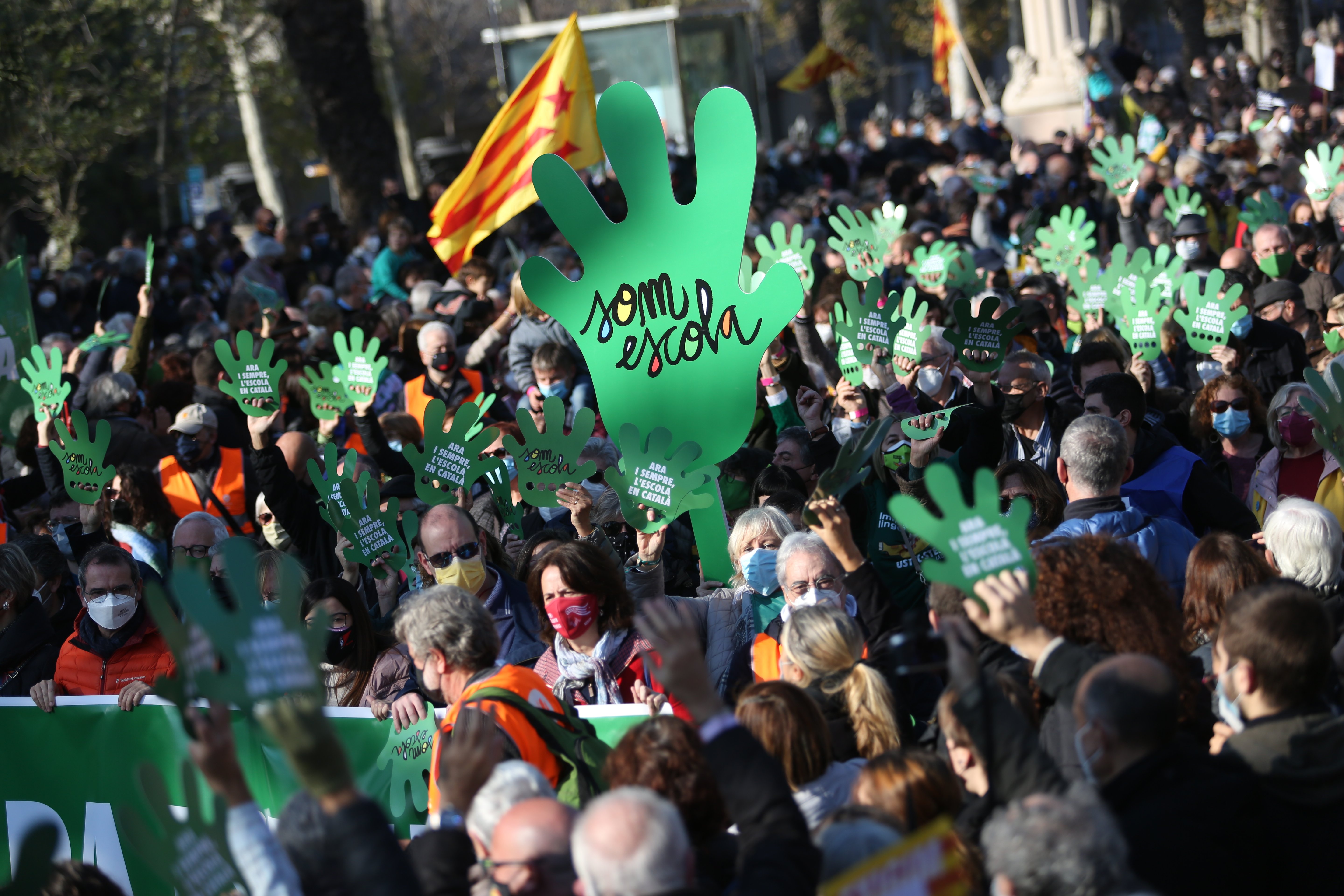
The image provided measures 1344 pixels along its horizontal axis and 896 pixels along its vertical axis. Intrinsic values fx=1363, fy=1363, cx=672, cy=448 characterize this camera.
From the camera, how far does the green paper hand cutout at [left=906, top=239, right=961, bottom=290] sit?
814 cm

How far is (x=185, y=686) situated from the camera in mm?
2520

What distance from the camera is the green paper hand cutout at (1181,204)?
9.55m

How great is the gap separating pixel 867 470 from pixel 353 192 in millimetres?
11259

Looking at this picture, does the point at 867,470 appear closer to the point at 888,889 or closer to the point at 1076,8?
the point at 888,889

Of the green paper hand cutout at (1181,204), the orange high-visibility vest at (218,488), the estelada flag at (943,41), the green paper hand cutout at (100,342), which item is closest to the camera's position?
the orange high-visibility vest at (218,488)

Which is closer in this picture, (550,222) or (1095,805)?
(1095,805)

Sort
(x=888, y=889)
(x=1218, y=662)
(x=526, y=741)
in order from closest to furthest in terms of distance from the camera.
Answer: (x=888, y=889) < (x=1218, y=662) < (x=526, y=741)

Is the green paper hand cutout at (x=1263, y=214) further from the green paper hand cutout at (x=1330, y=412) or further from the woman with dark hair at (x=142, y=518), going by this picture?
the woman with dark hair at (x=142, y=518)

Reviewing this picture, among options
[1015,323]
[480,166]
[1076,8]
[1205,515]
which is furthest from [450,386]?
[1076,8]

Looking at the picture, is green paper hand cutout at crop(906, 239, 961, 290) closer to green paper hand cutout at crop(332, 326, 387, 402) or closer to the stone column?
green paper hand cutout at crop(332, 326, 387, 402)

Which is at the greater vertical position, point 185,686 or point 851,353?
point 185,686

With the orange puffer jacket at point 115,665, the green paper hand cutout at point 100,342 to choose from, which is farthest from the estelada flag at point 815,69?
→ the orange puffer jacket at point 115,665

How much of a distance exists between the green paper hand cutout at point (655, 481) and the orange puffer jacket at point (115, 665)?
5.38 feet

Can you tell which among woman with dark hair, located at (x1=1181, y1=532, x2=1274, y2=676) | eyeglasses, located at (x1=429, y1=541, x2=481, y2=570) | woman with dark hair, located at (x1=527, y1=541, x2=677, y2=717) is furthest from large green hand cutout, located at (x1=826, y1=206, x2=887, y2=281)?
woman with dark hair, located at (x1=1181, y1=532, x2=1274, y2=676)
